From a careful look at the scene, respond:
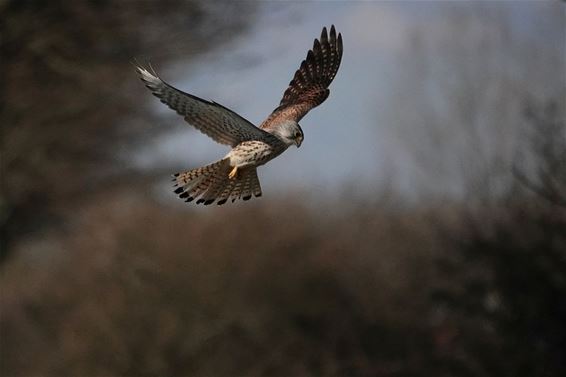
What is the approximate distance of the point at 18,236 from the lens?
2453 cm

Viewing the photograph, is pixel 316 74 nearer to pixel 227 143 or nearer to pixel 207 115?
pixel 227 143

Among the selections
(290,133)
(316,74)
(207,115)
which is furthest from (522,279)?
(207,115)

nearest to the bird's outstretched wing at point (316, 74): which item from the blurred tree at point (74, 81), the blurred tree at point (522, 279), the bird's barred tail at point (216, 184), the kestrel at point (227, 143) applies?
the kestrel at point (227, 143)

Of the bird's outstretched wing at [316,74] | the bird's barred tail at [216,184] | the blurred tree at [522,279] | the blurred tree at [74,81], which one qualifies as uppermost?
the blurred tree at [74,81]

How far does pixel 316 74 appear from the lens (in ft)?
26.6

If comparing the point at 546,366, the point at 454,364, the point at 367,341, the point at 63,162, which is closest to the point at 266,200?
the point at 63,162

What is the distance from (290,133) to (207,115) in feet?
1.45

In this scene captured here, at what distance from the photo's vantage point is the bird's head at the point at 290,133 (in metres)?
6.78

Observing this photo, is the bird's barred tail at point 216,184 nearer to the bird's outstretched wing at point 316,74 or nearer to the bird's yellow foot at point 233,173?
the bird's yellow foot at point 233,173

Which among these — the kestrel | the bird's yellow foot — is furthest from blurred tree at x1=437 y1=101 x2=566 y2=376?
the bird's yellow foot

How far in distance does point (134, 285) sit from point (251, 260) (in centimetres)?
235

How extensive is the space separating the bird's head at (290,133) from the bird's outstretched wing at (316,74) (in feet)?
2.83

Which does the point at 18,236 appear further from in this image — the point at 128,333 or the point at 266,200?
the point at 128,333

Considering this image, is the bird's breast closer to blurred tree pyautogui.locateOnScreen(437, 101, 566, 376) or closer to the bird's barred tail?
the bird's barred tail
